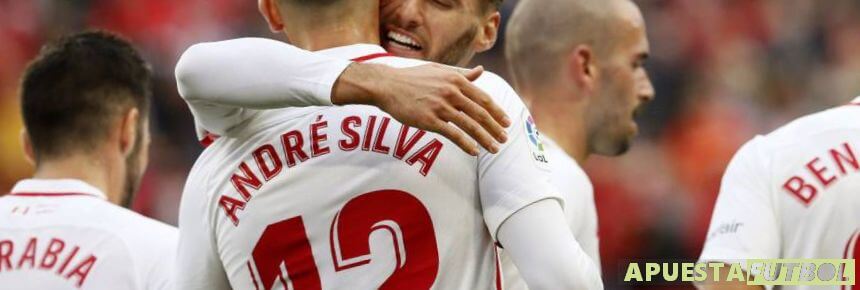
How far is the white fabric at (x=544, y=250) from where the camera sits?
283 cm

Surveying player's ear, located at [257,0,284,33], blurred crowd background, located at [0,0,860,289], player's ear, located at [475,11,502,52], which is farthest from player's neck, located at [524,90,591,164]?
blurred crowd background, located at [0,0,860,289]

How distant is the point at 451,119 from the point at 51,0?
339 inches

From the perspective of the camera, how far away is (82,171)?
451 centimetres

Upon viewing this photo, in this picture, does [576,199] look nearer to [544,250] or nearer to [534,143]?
[534,143]

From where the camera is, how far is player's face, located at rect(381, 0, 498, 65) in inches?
132

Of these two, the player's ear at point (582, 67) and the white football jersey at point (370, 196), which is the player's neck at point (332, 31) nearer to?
the white football jersey at point (370, 196)

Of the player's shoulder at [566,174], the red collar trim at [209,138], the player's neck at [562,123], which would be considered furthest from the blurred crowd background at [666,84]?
the red collar trim at [209,138]

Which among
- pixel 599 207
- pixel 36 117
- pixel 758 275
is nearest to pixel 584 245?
pixel 758 275

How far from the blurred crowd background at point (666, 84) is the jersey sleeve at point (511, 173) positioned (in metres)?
6.94

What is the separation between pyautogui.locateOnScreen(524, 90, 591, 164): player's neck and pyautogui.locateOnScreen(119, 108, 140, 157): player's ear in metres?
1.78

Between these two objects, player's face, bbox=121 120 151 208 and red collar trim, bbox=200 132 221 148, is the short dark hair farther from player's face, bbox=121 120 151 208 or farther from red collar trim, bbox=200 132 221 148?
red collar trim, bbox=200 132 221 148

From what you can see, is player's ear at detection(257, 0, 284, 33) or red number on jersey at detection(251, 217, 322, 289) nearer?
red number on jersey at detection(251, 217, 322, 289)

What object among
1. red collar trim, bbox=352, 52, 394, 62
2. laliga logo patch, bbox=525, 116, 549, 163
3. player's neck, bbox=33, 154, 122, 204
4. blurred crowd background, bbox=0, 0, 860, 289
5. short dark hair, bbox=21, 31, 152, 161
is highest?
red collar trim, bbox=352, 52, 394, 62

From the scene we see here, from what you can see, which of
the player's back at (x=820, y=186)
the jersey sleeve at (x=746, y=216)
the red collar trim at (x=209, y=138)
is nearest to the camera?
the red collar trim at (x=209, y=138)
